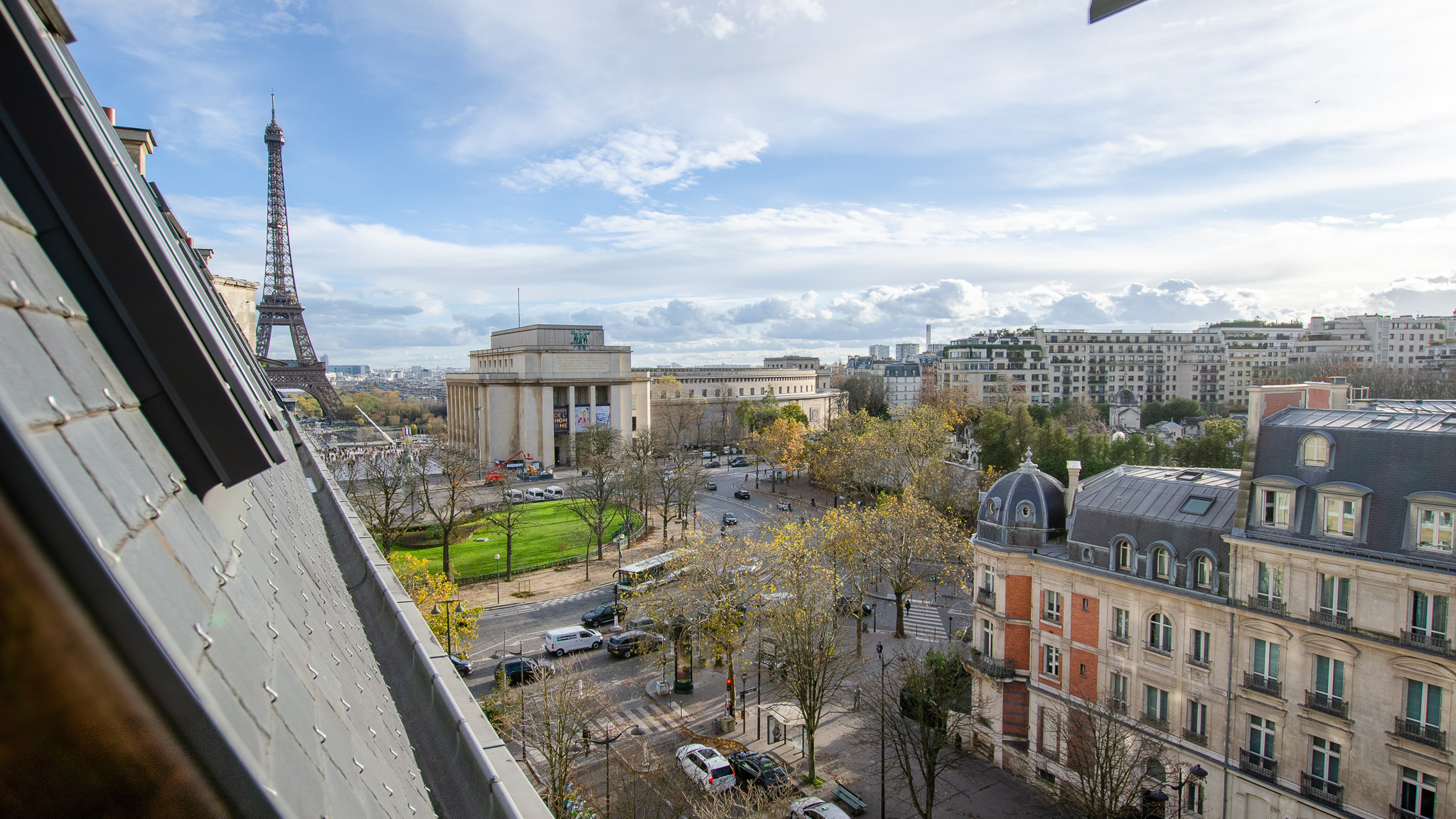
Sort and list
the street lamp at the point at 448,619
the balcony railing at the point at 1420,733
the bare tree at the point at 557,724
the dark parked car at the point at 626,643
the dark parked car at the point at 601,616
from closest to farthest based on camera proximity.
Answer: the balcony railing at the point at 1420,733 < the bare tree at the point at 557,724 < the street lamp at the point at 448,619 < the dark parked car at the point at 626,643 < the dark parked car at the point at 601,616

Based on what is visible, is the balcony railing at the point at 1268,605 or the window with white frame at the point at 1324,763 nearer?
the window with white frame at the point at 1324,763

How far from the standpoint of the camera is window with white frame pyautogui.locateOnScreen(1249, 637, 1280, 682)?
64.1 feet

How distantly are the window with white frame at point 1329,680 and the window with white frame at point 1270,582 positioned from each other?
5.16ft

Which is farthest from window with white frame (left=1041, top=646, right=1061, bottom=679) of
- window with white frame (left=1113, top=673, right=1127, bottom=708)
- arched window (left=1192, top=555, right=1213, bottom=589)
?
arched window (left=1192, top=555, right=1213, bottom=589)

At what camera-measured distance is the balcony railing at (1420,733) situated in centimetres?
1688

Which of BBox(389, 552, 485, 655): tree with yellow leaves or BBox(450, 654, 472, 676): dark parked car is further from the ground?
BBox(389, 552, 485, 655): tree with yellow leaves

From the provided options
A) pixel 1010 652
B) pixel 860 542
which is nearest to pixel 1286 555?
pixel 1010 652

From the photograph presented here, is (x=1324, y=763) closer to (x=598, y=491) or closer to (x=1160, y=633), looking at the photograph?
(x=1160, y=633)

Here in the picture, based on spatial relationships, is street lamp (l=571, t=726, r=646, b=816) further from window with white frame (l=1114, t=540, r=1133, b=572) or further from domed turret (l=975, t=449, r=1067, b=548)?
window with white frame (l=1114, t=540, r=1133, b=572)

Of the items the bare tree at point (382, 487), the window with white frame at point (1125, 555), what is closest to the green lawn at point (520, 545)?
the bare tree at point (382, 487)

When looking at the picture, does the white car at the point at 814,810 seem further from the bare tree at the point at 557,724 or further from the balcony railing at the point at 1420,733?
the balcony railing at the point at 1420,733

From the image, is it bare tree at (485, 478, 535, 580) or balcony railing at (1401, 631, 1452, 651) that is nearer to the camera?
balcony railing at (1401, 631, 1452, 651)

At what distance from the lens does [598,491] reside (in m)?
45.1

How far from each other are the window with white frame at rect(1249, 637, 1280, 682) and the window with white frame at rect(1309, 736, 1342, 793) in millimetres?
1604
